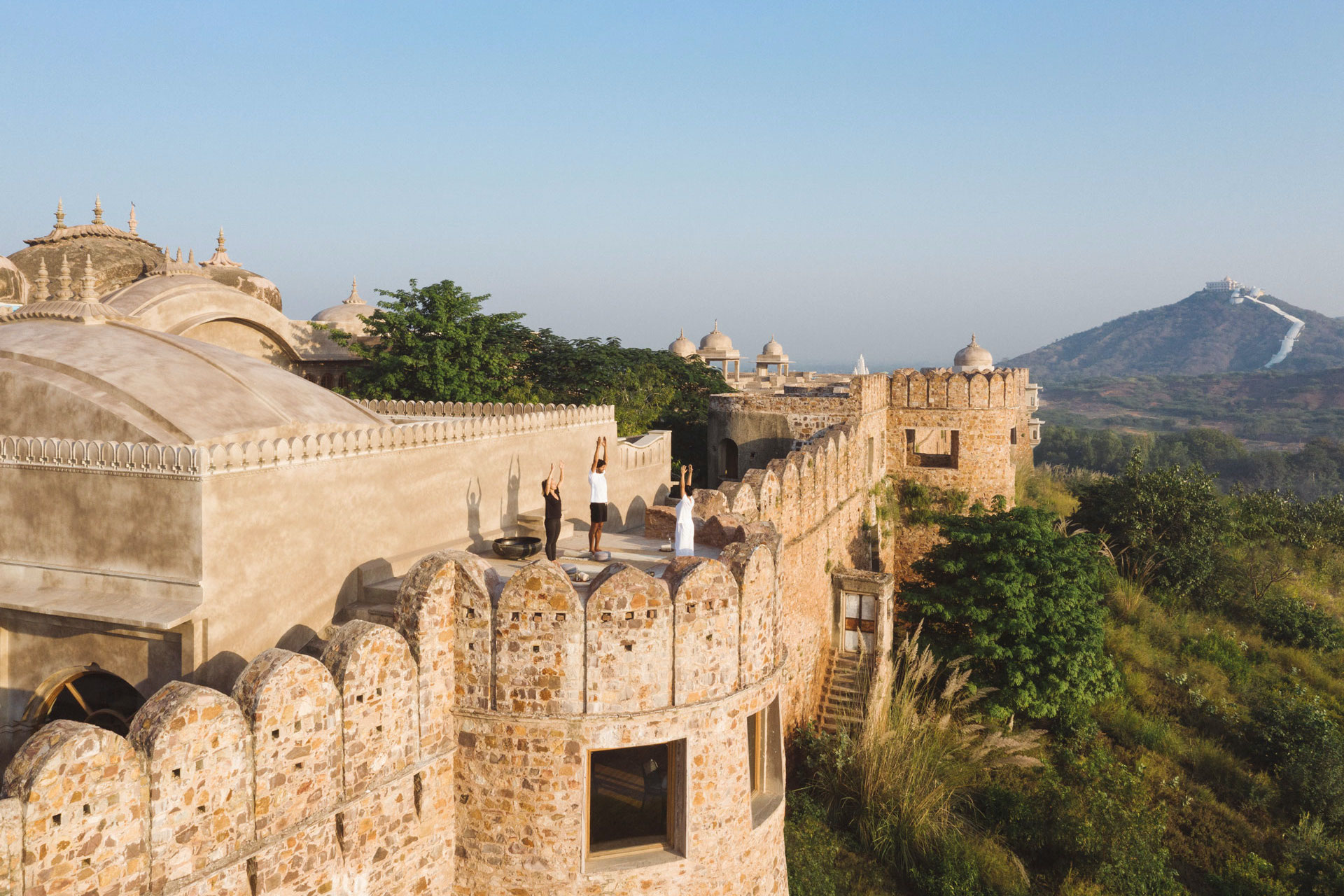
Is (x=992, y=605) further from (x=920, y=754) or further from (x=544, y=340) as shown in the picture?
(x=544, y=340)

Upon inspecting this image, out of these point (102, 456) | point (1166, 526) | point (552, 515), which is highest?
point (102, 456)

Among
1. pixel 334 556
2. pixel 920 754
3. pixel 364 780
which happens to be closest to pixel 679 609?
pixel 364 780

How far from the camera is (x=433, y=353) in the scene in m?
19.4

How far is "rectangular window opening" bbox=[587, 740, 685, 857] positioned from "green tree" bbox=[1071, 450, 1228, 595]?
50.5 feet

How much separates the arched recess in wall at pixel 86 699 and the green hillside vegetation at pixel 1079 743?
655 centimetres

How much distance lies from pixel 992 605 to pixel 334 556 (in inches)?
410

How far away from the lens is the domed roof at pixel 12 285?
16.9 m

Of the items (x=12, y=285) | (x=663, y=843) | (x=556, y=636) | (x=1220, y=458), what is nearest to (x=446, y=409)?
(x=556, y=636)

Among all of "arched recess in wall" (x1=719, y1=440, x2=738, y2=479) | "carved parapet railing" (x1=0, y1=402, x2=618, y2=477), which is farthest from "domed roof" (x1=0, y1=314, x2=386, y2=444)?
"arched recess in wall" (x1=719, y1=440, x2=738, y2=479)

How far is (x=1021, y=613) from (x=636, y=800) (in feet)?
24.4

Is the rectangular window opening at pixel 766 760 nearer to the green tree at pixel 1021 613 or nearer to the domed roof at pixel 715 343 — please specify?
the green tree at pixel 1021 613

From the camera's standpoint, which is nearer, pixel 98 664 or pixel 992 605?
pixel 98 664

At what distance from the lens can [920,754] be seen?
11625 millimetres

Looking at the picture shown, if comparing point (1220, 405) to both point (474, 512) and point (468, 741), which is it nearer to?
point (474, 512)
